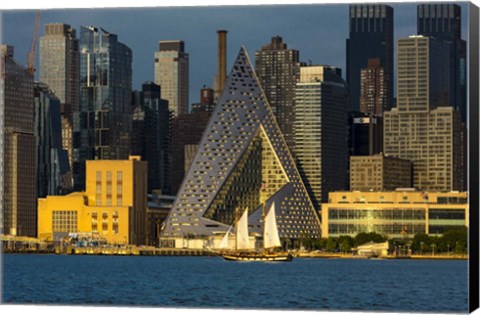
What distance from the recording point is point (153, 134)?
74.7m

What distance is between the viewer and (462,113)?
6078 centimetres

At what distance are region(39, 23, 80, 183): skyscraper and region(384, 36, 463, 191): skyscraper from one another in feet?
41.1

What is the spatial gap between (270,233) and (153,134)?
20.5 m

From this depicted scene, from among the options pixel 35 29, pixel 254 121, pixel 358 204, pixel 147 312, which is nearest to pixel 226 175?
pixel 254 121

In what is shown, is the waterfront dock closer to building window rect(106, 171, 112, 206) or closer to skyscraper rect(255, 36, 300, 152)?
building window rect(106, 171, 112, 206)

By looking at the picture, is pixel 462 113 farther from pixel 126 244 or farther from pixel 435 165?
pixel 126 244

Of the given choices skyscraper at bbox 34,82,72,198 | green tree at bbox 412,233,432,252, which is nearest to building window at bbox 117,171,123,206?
skyscraper at bbox 34,82,72,198

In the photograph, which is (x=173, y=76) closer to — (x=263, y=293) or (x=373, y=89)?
(x=373, y=89)

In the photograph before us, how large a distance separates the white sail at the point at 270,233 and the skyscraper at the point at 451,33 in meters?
7.32

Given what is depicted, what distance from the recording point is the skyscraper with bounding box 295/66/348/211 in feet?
227

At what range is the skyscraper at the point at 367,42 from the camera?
44500 millimetres

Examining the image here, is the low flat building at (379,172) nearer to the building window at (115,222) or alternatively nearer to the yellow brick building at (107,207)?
the yellow brick building at (107,207)

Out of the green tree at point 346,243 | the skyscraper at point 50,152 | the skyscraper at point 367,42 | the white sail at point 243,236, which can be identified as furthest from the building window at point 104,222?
the green tree at point 346,243

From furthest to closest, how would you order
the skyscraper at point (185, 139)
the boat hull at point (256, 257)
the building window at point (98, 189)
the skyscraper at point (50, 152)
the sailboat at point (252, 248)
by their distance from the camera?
the skyscraper at point (50, 152)
the building window at point (98, 189)
the skyscraper at point (185, 139)
the sailboat at point (252, 248)
the boat hull at point (256, 257)
